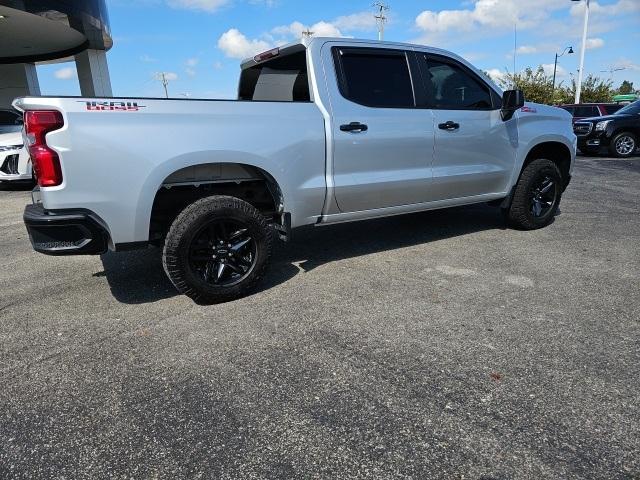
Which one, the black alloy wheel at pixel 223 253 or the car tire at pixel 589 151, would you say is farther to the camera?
the car tire at pixel 589 151

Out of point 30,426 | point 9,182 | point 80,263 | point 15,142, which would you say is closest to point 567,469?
point 30,426

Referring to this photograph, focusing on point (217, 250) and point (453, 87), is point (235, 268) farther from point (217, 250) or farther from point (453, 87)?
point (453, 87)

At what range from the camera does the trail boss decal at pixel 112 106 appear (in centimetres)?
297

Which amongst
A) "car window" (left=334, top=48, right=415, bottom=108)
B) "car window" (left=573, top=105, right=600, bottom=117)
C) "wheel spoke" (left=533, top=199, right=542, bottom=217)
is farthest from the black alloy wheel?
"car window" (left=573, top=105, right=600, bottom=117)

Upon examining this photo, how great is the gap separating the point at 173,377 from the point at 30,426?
2.26 ft

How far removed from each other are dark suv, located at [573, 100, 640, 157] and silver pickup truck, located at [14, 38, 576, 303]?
9833 millimetres

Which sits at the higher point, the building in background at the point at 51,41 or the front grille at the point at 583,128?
the building in background at the point at 51,41

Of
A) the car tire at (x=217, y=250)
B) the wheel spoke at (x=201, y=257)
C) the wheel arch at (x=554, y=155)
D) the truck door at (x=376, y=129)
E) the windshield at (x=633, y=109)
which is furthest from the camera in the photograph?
the windshield at (x=633, y=109)

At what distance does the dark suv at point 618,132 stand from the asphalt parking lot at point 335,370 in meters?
10.7

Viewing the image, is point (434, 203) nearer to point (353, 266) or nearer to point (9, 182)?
point (353, 266)

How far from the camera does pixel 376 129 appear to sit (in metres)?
4.07

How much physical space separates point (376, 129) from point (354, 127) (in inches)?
9.1

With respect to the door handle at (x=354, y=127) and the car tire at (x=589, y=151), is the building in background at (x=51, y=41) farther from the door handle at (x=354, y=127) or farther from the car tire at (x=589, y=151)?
the car tire at (x=589, y=151)

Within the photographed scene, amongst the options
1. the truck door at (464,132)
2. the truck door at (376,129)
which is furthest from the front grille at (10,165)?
the truck door at (464,132)
